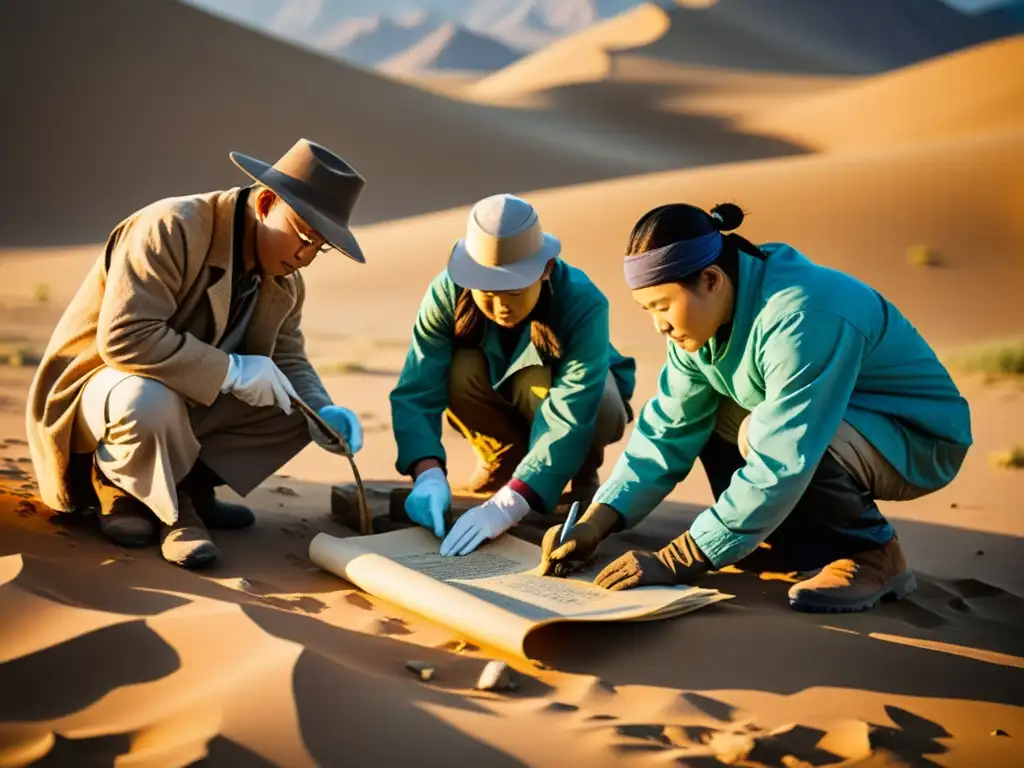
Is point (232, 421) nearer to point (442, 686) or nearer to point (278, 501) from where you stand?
point (278, 501)

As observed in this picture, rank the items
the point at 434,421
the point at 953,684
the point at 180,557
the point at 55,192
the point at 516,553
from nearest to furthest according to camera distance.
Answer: the point at 953,684 → the point at 180,557 → the point at 516,553 → the point at 434,421 → the point at 55,192

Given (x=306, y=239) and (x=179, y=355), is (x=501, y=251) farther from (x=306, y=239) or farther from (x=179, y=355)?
(x=179, y=355)

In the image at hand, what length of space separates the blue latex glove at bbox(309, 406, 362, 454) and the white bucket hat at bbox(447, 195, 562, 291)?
69 cm

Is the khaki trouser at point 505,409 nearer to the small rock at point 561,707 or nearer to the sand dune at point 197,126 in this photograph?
the small rock at point 561,707

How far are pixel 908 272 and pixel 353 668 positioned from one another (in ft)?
33.4

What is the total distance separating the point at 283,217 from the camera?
11.6 ft

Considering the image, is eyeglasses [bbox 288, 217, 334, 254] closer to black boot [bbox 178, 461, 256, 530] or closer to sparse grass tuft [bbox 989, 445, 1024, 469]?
black boot [bbox 178, 461, 256, 530]

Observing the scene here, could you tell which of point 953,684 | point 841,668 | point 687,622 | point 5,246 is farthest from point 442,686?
point 5,246

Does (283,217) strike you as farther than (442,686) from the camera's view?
Yes

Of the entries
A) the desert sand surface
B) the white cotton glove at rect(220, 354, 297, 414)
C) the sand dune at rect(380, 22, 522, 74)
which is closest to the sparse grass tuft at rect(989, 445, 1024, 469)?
the desert sand surface

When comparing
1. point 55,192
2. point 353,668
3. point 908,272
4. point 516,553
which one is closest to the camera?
point 353,668

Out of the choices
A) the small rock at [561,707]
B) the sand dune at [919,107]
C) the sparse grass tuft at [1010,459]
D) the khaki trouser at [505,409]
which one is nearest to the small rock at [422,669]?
the small rock at [561,707]

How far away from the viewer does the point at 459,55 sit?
257 ft

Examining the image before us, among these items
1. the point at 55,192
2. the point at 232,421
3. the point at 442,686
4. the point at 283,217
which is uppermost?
the point at 55,192
